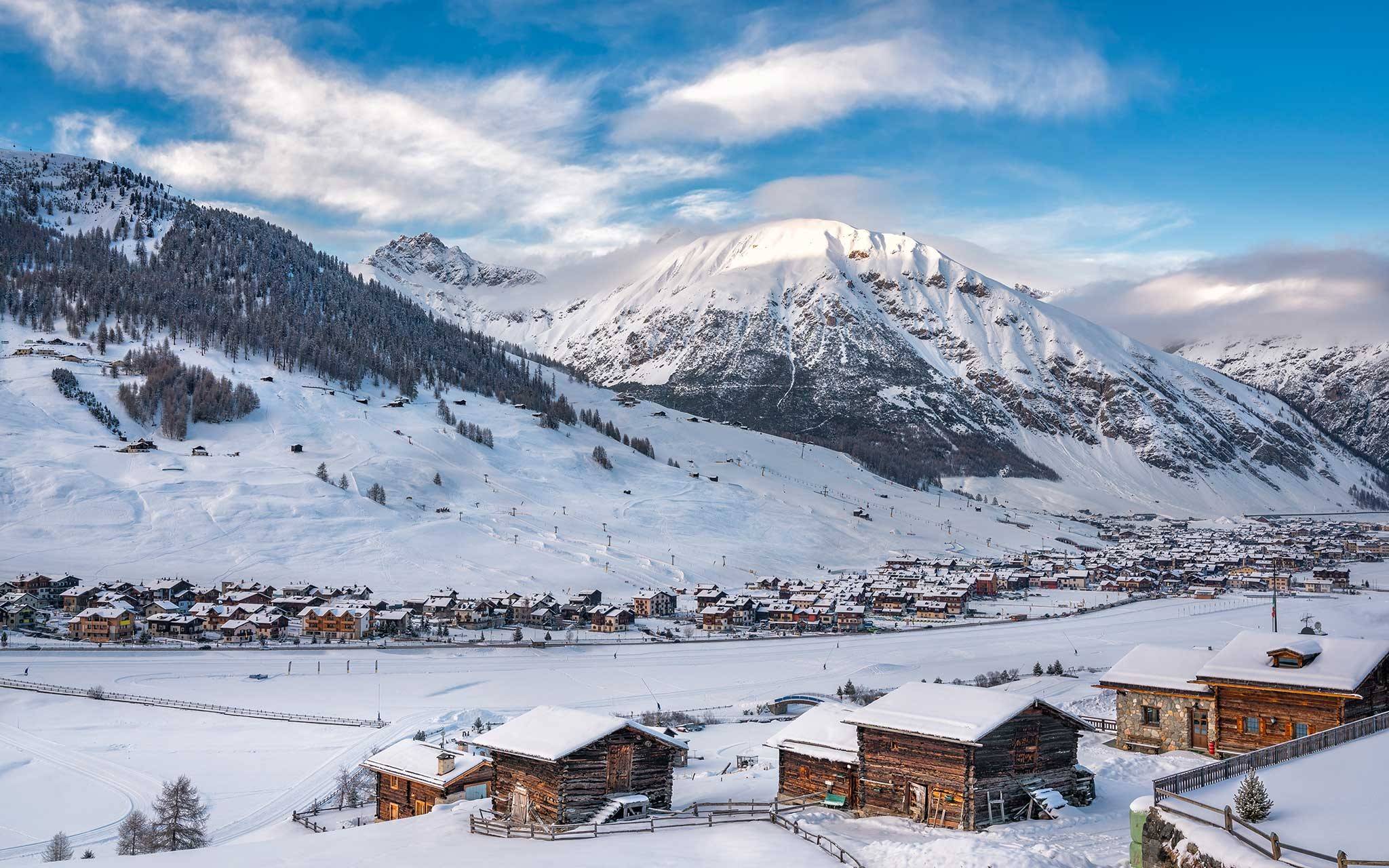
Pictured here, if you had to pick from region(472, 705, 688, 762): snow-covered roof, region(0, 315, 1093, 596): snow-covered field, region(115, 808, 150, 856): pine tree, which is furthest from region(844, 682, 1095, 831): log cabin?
region(0, 315, 1093, 596): snow-covered field

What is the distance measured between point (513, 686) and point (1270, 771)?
51804 mm

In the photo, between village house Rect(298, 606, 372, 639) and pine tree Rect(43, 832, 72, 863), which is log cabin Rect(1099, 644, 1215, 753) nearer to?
pine tree Rect(43, 832, 72, 863)

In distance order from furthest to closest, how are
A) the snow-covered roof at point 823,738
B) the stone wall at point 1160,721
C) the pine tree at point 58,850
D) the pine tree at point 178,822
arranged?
the pine tree at point 178,822, the stone wall at point 1160,721, the pine tree at point 58,850, the snow-covered roof at point 823,738

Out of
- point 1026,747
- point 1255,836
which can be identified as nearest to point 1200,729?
point 1026,747

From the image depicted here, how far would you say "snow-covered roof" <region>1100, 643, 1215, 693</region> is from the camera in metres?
33.1

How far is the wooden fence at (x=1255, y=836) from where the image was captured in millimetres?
14320

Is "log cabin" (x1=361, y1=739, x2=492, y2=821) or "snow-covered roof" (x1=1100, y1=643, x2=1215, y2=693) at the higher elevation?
"snow-covered roof" (x1=1100, y1=643, x2=1215, y2=693)

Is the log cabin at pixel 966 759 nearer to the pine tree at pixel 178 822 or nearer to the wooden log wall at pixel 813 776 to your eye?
the wooden log wall at pixel 813 776

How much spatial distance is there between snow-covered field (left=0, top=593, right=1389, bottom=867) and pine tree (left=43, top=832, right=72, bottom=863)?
1.13 m

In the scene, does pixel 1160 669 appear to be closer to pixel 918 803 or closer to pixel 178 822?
pixel 918 803

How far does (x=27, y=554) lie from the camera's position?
339ft

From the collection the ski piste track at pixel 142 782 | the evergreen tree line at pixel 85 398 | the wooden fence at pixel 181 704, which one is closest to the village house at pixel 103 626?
the wooden fence at pixel 181 704

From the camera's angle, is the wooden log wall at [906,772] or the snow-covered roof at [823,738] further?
the snow-covered roof at [823,738]

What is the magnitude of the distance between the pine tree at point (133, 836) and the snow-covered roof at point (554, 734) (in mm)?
12815
